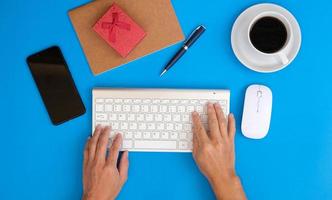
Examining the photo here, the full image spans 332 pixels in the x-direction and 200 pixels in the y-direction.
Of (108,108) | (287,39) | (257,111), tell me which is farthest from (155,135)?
(287,39)

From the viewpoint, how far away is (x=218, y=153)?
2.58 feet

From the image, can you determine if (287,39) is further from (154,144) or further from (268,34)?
(154,144)

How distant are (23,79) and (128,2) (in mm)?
298

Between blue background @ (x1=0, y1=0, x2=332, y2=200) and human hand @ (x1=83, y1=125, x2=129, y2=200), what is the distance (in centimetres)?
2

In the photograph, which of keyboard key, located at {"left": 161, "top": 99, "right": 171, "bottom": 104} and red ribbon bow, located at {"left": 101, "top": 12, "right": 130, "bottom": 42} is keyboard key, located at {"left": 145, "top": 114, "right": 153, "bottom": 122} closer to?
keyboard key, located at {"left": 161, "top": 99, "right": 171, "bottom": 104}

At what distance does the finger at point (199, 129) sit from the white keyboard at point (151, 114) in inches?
0.5

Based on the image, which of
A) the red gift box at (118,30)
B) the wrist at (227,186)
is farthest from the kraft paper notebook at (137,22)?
the wrist at (227,186)

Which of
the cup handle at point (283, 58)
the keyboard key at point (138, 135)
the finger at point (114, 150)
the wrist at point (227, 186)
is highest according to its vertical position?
the cup handle at point (283, 58)

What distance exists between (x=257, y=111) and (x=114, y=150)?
1.09ft

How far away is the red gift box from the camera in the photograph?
2.53 feet

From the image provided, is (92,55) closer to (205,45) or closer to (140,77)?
(140,77)

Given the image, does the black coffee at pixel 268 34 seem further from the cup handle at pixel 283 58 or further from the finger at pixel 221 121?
the finger at pixel 221 121

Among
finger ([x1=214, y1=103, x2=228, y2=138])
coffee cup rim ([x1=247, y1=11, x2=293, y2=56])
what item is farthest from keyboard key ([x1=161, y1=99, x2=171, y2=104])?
coffee cup rim ([x1=247, y1=11, x2=293, y2=56])

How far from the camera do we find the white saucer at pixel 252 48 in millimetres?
735
